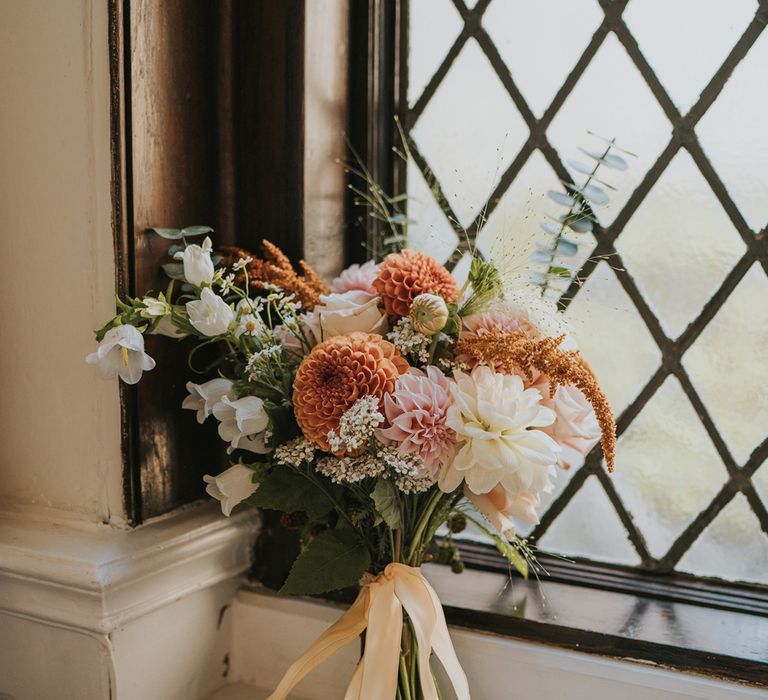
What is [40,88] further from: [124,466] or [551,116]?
[551,116]

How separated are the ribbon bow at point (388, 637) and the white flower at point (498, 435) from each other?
0.14m

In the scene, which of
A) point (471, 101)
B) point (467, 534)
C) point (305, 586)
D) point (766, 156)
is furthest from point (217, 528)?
point (766, 156)

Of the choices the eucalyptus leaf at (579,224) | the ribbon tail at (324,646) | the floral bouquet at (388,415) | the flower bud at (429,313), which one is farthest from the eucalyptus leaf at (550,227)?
the ribbon tail at (324,646)

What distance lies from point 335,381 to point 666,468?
489 millimetres

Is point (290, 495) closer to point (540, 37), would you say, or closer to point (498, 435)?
point (498, 435)

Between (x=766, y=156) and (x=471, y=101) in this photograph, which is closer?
(x=766, y=156)

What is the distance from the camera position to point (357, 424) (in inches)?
26.7

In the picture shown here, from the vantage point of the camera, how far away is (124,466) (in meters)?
0.88

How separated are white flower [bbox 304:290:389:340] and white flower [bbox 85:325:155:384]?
0.17m

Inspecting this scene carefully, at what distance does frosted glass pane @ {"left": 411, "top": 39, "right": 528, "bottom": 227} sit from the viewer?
39.6 inches

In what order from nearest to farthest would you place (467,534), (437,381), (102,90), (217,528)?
(437,381), (102,90), (217,528), (467,534)

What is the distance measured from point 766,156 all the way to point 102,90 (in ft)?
2.48

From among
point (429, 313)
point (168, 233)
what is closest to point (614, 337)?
point (429, 313)

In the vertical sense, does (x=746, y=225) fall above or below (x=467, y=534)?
above
